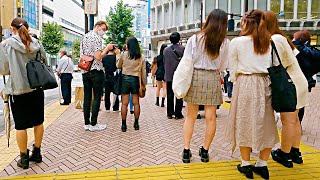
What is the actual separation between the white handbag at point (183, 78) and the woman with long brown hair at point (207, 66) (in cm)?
8

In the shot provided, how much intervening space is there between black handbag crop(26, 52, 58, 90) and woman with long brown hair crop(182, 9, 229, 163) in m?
1.78

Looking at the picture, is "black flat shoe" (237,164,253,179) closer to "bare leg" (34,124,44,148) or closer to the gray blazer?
"bare leg" (34,124,44,148)

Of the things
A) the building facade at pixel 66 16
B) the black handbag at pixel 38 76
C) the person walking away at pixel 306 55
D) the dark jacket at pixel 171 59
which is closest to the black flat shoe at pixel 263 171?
the person walking away at pixel 306 55

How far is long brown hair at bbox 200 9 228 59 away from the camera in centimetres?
379

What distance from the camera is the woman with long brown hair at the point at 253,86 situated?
327 centimetres

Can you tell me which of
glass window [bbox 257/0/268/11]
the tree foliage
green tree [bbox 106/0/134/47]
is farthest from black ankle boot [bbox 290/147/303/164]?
the tree foliage

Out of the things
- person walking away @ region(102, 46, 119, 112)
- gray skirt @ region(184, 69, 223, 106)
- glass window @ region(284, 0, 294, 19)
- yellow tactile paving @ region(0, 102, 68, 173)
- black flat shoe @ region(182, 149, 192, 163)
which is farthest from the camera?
glass window @ region(284, 0, 294, 19)

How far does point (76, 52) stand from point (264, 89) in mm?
76306

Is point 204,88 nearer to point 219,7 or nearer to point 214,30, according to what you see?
point 214,30

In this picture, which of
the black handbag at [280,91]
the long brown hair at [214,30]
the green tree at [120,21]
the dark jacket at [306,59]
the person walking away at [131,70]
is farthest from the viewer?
the green tree at [120,21]

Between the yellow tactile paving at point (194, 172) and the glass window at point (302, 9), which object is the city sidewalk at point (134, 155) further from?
the glass window at point (302, 9)

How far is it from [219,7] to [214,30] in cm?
3587

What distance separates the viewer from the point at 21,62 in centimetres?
374

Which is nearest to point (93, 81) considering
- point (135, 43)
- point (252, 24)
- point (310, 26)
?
point (135, 43)
